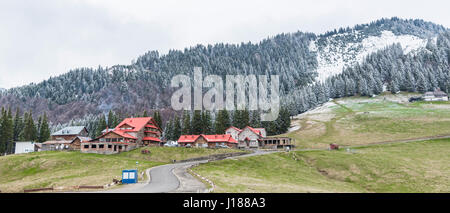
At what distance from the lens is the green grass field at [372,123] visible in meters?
96.7

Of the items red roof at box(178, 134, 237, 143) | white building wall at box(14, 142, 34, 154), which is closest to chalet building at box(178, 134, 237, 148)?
red roof at box(178, 134, 237, 143)

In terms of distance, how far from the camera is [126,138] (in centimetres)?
8594

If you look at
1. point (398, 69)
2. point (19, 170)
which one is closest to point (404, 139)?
point (19, 170)

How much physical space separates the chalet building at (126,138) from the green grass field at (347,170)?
3803 centimetres

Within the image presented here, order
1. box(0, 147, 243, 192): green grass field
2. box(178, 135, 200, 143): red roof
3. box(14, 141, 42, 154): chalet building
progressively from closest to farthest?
box(0, 147, 243, 192): green grass field < box(14, 141, 42, 154): chalet building < box(178, 135, 200, 143): red roof

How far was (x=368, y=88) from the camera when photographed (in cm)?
17850

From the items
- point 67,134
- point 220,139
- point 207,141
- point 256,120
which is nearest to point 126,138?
point 207,141

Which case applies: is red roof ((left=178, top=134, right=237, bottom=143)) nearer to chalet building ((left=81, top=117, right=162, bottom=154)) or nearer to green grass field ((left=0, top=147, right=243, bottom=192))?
chalet building ((left=81, top=117, right=162, bottom=154))

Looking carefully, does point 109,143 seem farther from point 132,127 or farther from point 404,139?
point 404,139

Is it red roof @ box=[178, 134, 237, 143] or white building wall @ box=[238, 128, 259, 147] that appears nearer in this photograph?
red roof @ box=[178, 134, 237, 143]

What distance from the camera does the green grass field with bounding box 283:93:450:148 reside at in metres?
96.7

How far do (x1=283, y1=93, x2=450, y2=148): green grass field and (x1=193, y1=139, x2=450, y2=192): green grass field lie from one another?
2365 centimetres

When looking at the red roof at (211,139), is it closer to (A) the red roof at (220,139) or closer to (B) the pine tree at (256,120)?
(A) the red roof at (220,139)

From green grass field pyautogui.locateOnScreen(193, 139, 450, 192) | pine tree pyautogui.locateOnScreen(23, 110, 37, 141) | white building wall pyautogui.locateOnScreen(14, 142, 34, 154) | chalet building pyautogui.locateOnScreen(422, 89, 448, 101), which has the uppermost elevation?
chalet building pyautogui.locateOnScreen(422, 89, 448, 101)
